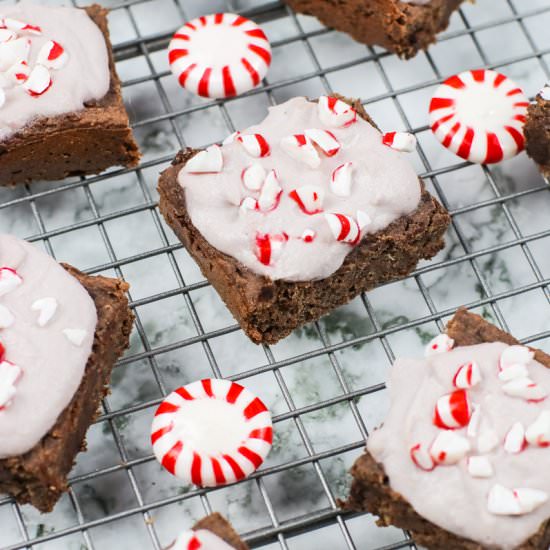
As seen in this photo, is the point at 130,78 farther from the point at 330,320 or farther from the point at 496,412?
the point at 496,412

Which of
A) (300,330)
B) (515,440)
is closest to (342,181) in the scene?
(300,330)

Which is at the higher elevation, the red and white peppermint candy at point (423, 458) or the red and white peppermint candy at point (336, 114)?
the red and white peppermint candy at point (336, 114)

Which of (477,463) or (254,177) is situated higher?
(254,177)

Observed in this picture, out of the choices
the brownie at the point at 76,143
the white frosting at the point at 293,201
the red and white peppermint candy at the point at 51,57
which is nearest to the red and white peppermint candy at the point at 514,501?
the white frosting at the point at 293,201

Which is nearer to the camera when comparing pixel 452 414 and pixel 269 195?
pixel 452 414

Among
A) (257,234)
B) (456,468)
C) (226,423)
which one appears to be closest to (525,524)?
(456,468)

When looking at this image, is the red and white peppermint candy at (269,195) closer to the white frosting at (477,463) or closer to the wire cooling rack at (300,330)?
the wire cooling rack at (300,330)

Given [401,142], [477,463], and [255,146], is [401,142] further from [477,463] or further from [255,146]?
[477,463]
